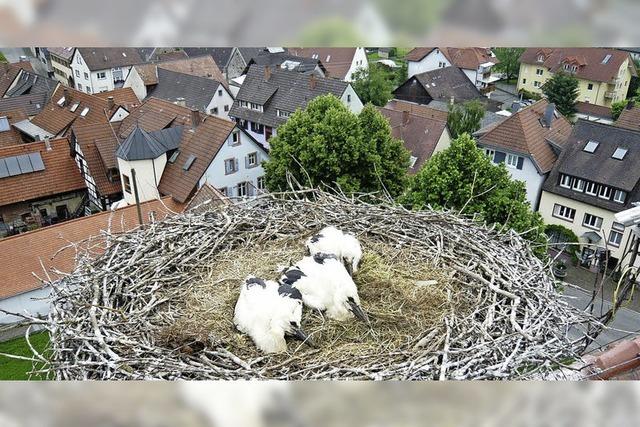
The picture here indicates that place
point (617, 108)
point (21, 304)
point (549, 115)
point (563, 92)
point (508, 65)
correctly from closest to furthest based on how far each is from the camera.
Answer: point (21, 304) → point (549, 115) → point (617, 108) → point (563, 92) → point (508, 65)

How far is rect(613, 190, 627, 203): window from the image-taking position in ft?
50.2

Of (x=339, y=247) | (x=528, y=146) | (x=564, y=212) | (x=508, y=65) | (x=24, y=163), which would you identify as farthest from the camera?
(x=508, y=65)

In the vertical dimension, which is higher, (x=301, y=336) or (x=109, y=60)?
(x=109, y=60)

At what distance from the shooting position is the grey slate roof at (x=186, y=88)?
2350 centimetres

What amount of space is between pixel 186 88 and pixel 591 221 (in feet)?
56.1

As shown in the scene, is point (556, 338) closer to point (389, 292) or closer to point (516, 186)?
point (389, 292)

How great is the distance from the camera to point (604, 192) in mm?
15680

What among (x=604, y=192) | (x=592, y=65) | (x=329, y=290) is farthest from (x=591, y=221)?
(x=592, y=65)

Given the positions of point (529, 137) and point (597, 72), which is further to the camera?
point (597, 72)

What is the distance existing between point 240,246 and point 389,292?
159 cm

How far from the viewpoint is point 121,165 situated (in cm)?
1488

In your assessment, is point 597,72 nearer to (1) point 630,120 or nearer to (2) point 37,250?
(1) point 630,120

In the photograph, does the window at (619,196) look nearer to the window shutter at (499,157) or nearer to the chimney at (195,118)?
the window shutter at (499,157)

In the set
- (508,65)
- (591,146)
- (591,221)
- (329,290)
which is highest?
(508,65)
